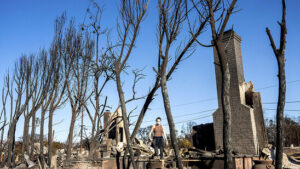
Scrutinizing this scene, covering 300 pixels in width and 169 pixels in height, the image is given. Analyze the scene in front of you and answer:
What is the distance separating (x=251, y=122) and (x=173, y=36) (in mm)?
7854

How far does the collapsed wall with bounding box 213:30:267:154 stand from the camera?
42.6 feet

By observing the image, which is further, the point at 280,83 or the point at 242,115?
the point at 242,115

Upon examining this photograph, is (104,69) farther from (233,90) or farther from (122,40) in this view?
(233,90)

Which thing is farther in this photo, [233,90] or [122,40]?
[233,90]

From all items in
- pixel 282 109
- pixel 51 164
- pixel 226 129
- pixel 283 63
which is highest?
pixel 283 63

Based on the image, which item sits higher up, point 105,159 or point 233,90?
point 233,90

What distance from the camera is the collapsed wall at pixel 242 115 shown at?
1298cm

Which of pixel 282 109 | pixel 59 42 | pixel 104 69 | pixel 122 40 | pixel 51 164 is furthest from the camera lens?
pixel 59 42

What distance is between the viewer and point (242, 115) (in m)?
13.3

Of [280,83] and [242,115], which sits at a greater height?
[280,83]

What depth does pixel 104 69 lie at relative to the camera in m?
9.84

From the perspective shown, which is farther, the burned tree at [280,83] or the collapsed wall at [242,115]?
the collapsed wall at [242,115]

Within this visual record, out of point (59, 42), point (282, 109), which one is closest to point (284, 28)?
point (282, 109)

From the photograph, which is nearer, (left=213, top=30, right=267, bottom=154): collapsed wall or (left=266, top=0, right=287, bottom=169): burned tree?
(left=266, top=0, right=287, bottom=169): burned tree
